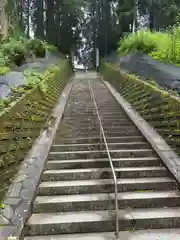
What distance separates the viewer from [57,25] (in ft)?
103

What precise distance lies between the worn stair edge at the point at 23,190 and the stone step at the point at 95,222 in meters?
0.19

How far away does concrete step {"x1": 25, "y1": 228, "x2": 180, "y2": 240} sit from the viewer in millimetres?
3684

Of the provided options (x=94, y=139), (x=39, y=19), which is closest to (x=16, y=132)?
(x=94, y=139)

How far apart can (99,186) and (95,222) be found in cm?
79

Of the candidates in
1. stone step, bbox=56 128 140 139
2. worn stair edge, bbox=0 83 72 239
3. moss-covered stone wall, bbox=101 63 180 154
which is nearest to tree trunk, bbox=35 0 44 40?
moss-covered stone wall, bbox=101 63 180 154

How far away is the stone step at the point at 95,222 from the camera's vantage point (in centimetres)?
385

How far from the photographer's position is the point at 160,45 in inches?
525

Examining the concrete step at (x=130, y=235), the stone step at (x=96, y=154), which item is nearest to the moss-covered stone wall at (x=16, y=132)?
the stone step at (x=96, y=154)

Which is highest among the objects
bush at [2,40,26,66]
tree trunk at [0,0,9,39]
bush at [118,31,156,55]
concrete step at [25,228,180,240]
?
tree trunk at [0,0,9,39]

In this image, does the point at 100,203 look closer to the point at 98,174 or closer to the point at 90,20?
the point at 98,174

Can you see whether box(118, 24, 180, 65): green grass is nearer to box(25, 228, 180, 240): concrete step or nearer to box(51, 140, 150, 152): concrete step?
box(51, 140, 150, 152): concrete step

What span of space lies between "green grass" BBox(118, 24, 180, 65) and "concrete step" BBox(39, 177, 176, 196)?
708 cm

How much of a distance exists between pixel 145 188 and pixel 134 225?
861 mm

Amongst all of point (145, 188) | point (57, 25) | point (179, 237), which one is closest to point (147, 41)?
point (145, 188)
